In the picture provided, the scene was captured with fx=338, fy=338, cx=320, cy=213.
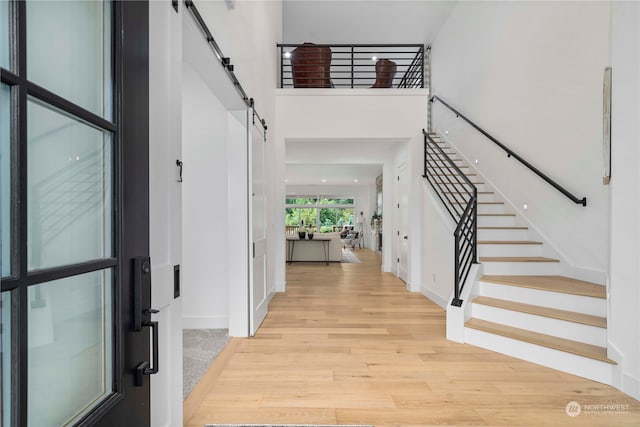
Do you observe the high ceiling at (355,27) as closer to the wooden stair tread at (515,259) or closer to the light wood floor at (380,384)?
the wooden stair tread at (515,259)

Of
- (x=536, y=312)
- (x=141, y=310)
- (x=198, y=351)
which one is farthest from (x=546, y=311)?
(x=141, y=310)

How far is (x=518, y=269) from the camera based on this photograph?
373 centimetres

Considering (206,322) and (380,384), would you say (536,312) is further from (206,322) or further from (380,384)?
(206,322)

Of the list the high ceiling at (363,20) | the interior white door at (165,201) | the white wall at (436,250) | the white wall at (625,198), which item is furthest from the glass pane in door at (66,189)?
the high ceiling at (363,20)

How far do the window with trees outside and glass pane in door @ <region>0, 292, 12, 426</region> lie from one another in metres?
16.1

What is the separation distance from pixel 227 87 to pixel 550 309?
3398 millimetres

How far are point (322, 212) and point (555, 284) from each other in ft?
48.1

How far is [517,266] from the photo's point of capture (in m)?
3.73

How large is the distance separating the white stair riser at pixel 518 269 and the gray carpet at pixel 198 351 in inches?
114

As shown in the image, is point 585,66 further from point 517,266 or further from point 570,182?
point 517,266

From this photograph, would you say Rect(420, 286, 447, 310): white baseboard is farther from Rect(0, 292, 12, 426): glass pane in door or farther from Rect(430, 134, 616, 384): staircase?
Rect(0, 292, 12, 426): glass pane in door

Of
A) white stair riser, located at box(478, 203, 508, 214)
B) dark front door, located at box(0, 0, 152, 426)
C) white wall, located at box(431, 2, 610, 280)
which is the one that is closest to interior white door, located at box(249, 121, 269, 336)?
dark front door, located at box(0, 0, 152, 426)

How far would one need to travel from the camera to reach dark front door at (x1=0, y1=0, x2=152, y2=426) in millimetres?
706

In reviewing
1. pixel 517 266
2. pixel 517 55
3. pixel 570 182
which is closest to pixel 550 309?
pixel 517 266
